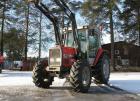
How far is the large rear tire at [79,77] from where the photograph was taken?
55.5 ft

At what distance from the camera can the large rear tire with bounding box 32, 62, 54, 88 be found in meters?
19.2

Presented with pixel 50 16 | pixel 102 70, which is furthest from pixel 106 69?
pixel 50 16

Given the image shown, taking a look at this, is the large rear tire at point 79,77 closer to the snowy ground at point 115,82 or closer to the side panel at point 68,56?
the side panel at point 68,56

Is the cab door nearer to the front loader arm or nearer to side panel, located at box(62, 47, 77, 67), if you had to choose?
side panel, located at box(62, 47, 77, 67)

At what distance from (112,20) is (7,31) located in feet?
52.6

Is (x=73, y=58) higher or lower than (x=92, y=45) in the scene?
lower

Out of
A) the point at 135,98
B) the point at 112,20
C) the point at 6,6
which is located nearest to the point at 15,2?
the point at 6,6

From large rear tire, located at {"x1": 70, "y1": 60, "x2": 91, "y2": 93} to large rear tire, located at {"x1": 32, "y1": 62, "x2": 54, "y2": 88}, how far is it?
7.86 feet

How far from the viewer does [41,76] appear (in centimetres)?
1920

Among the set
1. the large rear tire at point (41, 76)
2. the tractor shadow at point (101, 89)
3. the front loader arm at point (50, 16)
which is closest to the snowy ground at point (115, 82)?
the tractor shadow at point (101, 89)

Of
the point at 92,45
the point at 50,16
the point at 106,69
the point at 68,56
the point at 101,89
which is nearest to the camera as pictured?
the point at 68,56

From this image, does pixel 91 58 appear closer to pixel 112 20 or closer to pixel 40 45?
pixel 112 20

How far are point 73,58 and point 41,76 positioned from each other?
1.78 metres

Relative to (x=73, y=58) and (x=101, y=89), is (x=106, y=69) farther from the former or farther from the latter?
(x=73, y=58)
